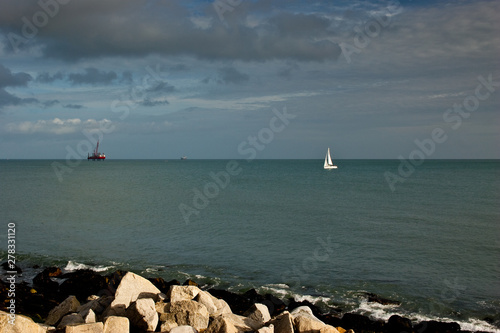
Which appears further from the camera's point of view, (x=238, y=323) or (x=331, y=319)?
(x=331, y=319)

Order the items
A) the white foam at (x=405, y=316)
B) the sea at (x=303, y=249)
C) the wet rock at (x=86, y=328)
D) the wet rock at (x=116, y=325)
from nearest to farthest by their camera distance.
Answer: the wet rock at (x=86, y=328) → the wet rock at (x=116, y=325) → the white foam at (x=405, y=316) → the sea at (x=303, y=249)

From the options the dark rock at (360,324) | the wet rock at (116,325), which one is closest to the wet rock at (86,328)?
the wet rock at (116,325)

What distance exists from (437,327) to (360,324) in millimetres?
2995

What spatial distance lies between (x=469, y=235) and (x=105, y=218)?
34.4 m

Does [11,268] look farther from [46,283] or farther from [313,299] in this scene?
[313,299]

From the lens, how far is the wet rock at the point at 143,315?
12309 millimetres

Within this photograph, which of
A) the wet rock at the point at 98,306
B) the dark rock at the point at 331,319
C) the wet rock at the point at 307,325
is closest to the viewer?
the wet rock at the point at 307,325

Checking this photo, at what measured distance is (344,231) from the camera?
36.3 meters

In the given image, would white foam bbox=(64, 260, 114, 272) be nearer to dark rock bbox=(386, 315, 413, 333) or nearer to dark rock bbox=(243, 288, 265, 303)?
dark rock bbox=(243, 288, 265, 303)

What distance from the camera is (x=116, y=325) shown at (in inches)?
459

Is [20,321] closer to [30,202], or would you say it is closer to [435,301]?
[435,301]

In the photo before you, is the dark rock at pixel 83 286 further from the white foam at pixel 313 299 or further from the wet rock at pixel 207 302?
the white foam at pixel 313 299

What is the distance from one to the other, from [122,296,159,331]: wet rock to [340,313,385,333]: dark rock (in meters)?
8.11

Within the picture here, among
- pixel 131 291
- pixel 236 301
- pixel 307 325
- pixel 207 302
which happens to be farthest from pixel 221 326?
pixel 236 301
